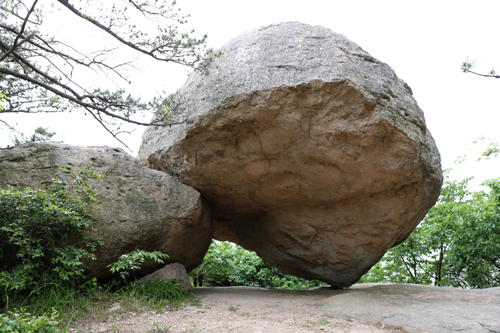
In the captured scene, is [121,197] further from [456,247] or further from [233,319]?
[456,247]

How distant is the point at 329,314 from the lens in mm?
4914

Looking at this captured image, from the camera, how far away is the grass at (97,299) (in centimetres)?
401

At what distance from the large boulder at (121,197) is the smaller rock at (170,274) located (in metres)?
0.13

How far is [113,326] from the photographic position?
378 centimetres

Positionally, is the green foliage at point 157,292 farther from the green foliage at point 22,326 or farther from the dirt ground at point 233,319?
the green foliage at point 22,326

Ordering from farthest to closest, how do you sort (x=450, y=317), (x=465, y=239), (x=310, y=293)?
(x=465, y=239) → (x=310, y=293) → (x=450, y=317)

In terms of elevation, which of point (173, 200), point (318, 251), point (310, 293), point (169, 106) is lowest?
point (310, 293)

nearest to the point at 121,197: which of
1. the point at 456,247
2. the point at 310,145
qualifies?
the point at 310,145

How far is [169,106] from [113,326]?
2793mm

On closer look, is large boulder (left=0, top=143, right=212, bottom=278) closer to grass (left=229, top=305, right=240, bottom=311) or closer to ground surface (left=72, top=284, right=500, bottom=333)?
ground surface (left=72, top=284, right=500, bottom=333)

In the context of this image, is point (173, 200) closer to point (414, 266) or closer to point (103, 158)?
point (103, 158)

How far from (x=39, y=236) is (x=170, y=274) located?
79.4 inches

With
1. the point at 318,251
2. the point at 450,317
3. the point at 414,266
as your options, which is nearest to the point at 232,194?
the point at 318,251

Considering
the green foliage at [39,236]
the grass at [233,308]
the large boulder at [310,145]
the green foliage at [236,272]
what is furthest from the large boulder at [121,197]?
the green foliage at [236,272]
